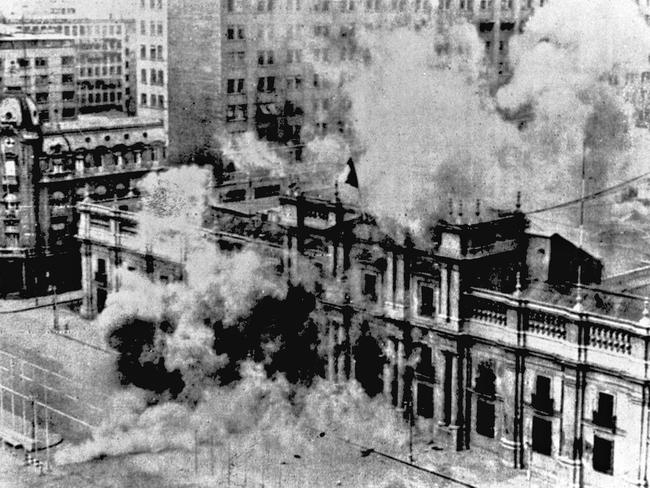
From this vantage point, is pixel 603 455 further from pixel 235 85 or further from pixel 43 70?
pixel 43 70

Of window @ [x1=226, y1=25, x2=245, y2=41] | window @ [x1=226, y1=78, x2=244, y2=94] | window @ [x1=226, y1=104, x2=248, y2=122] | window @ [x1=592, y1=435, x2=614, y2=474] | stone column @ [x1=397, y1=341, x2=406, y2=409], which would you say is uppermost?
window @ [x1=226, y1=25, x2=245, y2=41]

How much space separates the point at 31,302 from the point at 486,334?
33785 millimetres

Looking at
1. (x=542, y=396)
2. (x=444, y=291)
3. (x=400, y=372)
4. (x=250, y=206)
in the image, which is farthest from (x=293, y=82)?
(x=542, y=396)

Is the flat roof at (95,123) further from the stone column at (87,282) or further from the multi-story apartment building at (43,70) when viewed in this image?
the multi-story apartment building at (43,70)

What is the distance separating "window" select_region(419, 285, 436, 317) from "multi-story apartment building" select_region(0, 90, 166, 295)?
3025 centimetres

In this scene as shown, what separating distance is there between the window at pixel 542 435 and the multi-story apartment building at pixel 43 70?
53520 millimetres

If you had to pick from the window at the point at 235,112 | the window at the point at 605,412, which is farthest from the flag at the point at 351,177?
the window at the point at 605,412

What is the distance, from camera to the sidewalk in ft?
215

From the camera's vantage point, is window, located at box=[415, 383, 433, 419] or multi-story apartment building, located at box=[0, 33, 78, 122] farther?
multi-story apartment building, located at box=[0, 33, 78, 122]

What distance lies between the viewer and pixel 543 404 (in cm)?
4159

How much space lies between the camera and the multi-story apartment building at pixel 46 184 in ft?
223

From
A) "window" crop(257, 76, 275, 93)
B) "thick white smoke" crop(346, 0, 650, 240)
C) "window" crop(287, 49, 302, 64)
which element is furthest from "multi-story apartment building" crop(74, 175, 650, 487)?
"window" crop(257, 76, 275, 93)

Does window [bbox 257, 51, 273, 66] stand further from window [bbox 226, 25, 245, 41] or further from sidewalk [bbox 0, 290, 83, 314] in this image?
sidewalk [bbox 0, 290, 83, 314]

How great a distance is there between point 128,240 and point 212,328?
38.9ft
